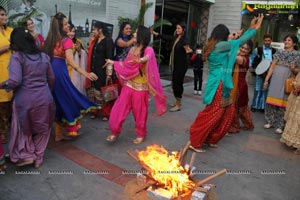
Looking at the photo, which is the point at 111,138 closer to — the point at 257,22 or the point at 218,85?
the point at 218,85

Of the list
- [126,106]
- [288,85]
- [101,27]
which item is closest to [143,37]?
[126,106]

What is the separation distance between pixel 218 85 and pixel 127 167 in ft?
5.16

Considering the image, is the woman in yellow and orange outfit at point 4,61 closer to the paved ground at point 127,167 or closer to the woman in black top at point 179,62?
the paved ground at point 127,167

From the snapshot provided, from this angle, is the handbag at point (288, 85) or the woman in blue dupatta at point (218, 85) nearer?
the woman in blue dupatta at point (218, 85)

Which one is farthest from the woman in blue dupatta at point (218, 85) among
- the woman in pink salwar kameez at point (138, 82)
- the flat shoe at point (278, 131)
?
the flat shoe at point (278, 131)

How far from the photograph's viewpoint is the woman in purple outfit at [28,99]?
3.11m

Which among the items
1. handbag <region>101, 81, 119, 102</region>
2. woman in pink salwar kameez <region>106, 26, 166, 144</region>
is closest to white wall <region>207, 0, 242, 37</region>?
handbag <region>101, 81, 119, 102</region>

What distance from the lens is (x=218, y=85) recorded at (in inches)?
156

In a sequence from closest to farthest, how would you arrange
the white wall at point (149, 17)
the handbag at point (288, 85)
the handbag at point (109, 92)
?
the handbag at point (109, 92) < the handbag at point (288, 85) < the white wall at point (149, 17)

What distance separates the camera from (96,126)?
4.93m

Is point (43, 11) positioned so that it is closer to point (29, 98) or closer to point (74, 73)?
point (74, 73)

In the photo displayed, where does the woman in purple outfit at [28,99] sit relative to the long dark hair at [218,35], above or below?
below

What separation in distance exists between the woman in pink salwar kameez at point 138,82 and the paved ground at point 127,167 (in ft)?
1.37

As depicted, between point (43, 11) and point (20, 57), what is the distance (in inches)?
148
